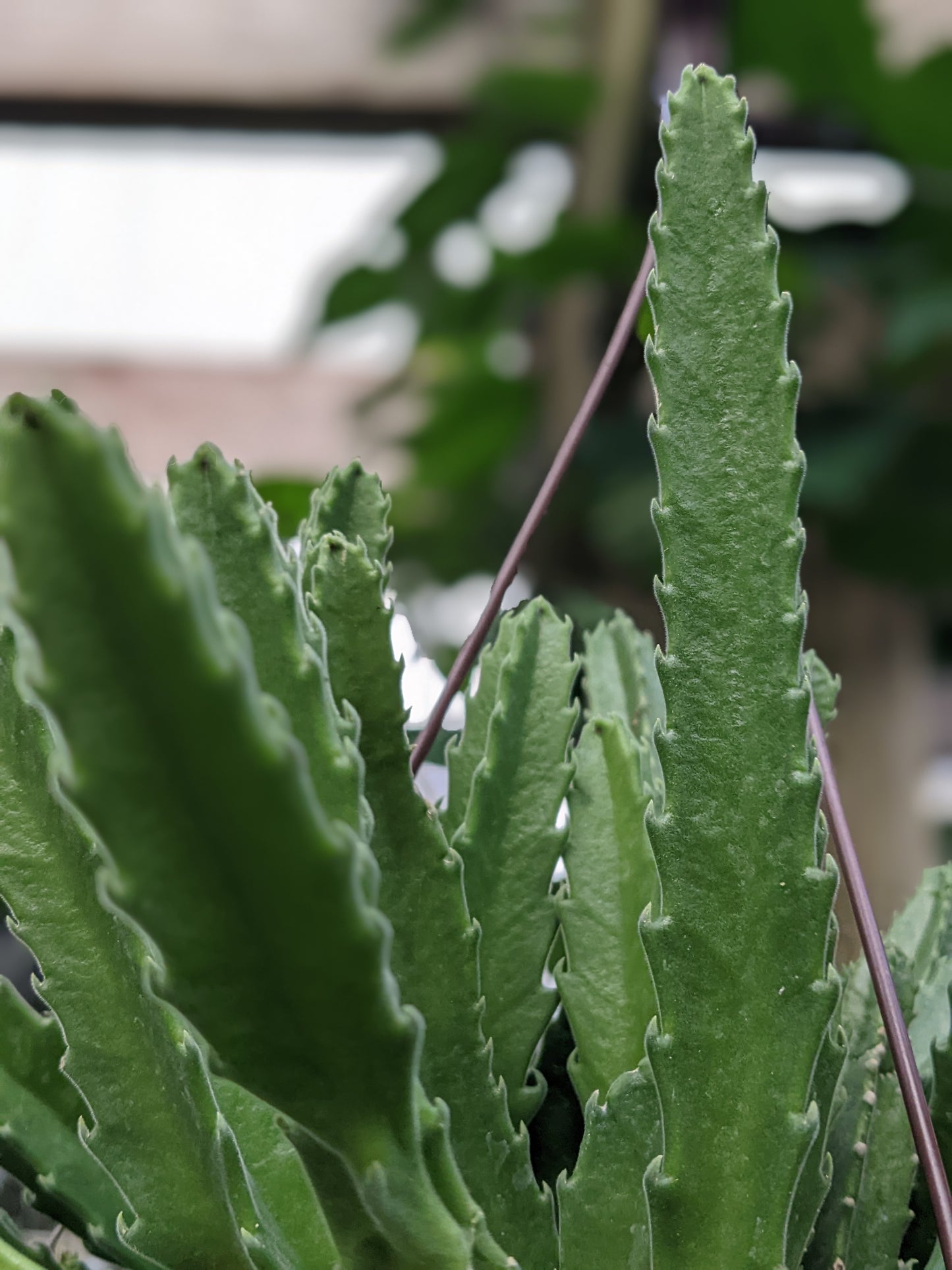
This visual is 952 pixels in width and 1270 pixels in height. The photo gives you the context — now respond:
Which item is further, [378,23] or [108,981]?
[378,23]

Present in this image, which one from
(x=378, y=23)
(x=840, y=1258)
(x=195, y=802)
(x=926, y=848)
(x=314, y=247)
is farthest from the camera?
(x=314, y=247)

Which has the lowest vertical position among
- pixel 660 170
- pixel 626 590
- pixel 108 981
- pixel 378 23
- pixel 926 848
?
pixel 108 981

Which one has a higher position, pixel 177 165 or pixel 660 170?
pixel 177 165

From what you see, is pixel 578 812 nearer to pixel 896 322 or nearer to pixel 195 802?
pixel 195 802

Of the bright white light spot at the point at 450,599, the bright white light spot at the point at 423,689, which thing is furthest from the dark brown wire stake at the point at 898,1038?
the bright white light spot at the point at 450,599

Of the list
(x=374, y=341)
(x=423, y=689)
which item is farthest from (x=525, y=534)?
(x=374, y=341)

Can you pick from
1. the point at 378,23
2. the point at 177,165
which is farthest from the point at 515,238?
the point at 177,165

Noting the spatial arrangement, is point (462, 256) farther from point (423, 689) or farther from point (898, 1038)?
point (898, 1038)
